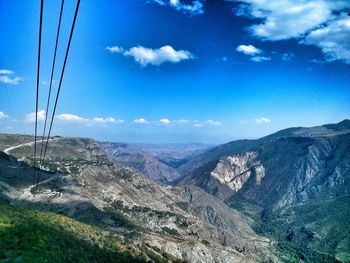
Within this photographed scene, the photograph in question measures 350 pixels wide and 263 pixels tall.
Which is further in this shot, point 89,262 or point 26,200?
point 26,200

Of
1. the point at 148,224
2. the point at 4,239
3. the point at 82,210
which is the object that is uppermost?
the point at 4,239

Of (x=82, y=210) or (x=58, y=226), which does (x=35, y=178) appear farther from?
(x=58, y=226)

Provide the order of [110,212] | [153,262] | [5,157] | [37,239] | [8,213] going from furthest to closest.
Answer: [5,157], [110,212], [153,262], [8,213], [37,239]

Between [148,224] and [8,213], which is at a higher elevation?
[8,213]

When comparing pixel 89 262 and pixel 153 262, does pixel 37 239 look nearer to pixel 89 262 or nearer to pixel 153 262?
pixel 89 262

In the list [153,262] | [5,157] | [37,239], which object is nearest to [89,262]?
[37,239]

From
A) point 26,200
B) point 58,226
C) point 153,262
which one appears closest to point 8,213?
point 58,226

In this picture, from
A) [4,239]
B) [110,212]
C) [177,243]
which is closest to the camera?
[4,239]
